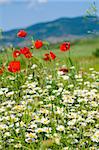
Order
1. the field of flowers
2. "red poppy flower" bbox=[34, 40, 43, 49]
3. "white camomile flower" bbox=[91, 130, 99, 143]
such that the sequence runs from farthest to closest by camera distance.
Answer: "red poppy flower" bbox=[34, 40, 43, 49] → the field of flowers → "white camomile flower" bbox=[91, 130, 99, 143]

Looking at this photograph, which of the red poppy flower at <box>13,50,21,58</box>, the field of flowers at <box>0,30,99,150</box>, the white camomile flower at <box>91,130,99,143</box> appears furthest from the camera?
the red poppy flower at <box>13,50,21,58</box>

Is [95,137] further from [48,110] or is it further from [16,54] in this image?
[16,54]

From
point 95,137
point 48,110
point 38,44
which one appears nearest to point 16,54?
point 38,44

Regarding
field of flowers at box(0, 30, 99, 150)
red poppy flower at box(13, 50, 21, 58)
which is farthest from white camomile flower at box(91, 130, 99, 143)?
red poppy flower at box(13, 50, 21, 58)

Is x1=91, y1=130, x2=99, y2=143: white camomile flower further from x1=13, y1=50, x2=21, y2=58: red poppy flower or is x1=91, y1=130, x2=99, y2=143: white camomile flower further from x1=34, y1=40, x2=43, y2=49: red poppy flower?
x1=13, y1=50, x2=21, y2=58: red poppy flower

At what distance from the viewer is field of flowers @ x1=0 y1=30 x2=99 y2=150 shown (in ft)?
20.8

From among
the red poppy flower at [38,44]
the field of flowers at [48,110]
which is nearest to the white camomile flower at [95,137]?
the field of flowers at [48,110]

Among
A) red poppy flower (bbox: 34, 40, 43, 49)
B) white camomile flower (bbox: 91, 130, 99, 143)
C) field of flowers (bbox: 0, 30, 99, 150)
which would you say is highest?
red poppy flower (bbox: 34, 40, 43, 49)

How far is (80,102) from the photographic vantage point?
770cm

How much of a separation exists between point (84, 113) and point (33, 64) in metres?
3.08

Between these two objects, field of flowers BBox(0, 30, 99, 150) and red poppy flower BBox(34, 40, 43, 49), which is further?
red poppy flower BBox(34, 40, 43, 49)

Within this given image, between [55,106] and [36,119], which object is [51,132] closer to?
[36,119]

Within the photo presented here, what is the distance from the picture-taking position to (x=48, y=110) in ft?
23.6

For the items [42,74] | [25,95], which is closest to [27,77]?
[42,74]
